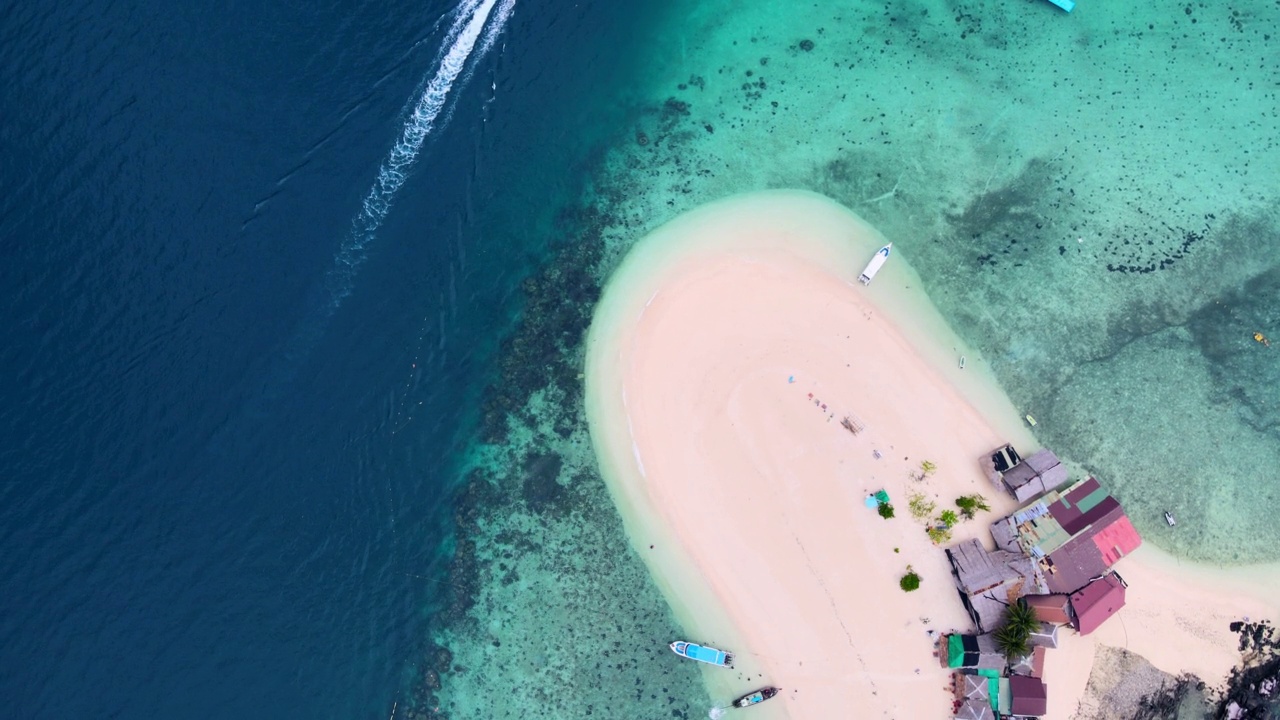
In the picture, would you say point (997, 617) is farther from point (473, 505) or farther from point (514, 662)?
point (473, 505)

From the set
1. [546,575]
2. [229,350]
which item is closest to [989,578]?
[546,575]

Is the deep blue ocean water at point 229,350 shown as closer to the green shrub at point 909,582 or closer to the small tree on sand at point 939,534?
the green shrub at point 909,582

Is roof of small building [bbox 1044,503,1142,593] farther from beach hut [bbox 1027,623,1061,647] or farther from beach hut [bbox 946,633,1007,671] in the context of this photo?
beach hut [bbox 946,633,1007,671]

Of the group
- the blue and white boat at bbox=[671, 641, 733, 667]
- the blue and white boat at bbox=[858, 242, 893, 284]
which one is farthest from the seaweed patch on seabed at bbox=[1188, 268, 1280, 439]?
the blue and white boat at bbox=[671, 641, 733, 667]

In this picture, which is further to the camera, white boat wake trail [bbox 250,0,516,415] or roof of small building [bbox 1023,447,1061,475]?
white boat wake trail [bbox 250,0,516,415]

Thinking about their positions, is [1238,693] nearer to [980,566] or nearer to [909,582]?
[980,566]

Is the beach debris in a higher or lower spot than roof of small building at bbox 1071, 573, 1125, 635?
higher

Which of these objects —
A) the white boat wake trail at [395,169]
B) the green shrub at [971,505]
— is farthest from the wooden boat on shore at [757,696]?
the white boat wake trail at [395,169]
